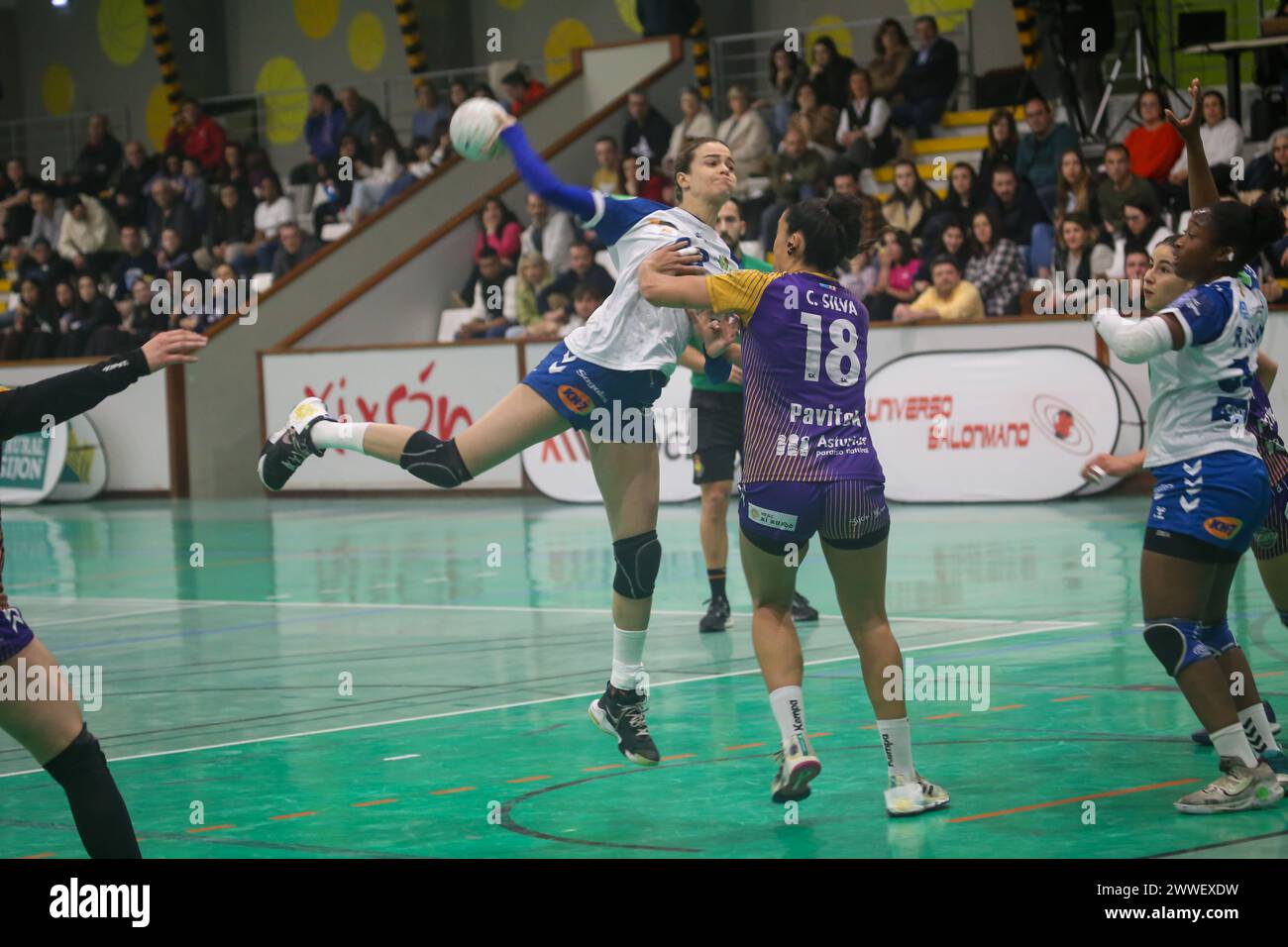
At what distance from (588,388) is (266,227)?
786 inches

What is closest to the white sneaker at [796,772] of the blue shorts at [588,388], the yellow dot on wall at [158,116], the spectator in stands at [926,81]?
the blue shorts at [588,388]

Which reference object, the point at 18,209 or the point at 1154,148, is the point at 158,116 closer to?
the point at 18,209

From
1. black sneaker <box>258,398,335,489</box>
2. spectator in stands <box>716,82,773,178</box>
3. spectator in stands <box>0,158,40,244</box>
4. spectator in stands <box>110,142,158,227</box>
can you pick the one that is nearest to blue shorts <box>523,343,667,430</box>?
black sneaker <box>258,398,335,489</box>

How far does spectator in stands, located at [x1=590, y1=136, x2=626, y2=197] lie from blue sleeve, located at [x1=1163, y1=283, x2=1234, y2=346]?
16606 mm

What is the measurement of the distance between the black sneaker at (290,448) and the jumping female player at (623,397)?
49 centimetres

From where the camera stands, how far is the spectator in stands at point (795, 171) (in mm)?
20281

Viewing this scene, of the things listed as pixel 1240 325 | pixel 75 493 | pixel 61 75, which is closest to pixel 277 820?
pixel 1240 325

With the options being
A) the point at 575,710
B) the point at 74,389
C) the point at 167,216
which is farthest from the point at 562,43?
the point at 74,389

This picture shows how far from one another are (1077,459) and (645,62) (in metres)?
10.5

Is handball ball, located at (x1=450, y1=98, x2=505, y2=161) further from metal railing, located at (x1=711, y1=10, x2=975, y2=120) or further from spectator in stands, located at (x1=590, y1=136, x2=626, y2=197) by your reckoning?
metal railing, located at (x1=711, y1=10, x2=975, y2=120)

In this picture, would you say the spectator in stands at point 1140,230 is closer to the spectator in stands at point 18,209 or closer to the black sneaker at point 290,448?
the black sneaker at point 290,448

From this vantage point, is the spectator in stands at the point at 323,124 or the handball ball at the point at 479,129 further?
the spectator in stands at the point at 323,124

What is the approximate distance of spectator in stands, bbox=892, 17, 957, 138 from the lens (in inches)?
842

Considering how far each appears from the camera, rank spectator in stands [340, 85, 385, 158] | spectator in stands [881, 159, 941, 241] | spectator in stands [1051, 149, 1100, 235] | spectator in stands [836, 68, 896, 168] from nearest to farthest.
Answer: spectator in stands [1051, 149, 1100, 235] → spectator in stands [881, 159, 941, 241] → spectator in stands [836, 68, 896, 168] → spectator in stands [340, 85, 385, 158]
